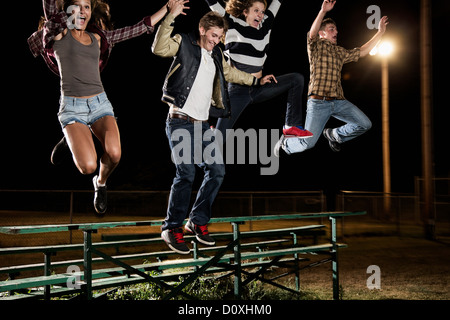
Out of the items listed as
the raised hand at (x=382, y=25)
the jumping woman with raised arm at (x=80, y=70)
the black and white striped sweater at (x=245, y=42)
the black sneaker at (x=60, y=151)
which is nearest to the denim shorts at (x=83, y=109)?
the jumping woman with raised arm at (x=80, y=70)

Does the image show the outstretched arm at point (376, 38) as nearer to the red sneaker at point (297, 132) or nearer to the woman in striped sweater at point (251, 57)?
the woman in striped sweater at point (251, 57)

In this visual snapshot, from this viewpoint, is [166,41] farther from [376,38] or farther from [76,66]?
[376,38]

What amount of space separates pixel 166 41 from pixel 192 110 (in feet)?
2.48

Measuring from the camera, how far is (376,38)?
5.57 meters

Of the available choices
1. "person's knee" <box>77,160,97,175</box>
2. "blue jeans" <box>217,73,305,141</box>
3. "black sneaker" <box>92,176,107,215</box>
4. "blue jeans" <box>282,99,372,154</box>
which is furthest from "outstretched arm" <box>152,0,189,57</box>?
"blue jeans" <box>282,99,372,154</box>

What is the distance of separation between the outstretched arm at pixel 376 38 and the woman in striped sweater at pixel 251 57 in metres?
1.09

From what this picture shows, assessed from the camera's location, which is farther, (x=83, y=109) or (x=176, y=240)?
(x=176, y=240)

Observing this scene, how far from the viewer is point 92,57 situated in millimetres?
4266

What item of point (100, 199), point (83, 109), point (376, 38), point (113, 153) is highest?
point (376, 38)

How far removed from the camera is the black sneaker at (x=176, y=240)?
451cm

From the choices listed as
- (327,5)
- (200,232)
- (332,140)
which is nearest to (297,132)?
(332,140)

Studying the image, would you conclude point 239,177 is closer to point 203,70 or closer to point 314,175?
point 314,175

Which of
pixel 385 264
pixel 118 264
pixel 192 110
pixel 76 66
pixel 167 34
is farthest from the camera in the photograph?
pixel 385 264
